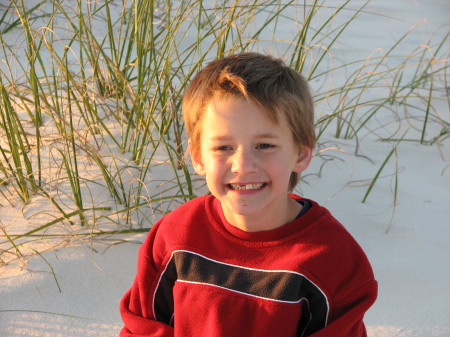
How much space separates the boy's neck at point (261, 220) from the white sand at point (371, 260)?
2.27 feet

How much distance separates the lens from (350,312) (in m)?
1.69

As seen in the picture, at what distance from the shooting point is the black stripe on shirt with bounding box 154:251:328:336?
5.64 ft

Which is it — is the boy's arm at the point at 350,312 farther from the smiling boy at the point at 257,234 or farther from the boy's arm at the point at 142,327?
the boy's arm at the point at 142,327

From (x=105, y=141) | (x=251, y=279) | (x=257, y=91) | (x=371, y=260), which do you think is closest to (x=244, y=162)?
(x=257, y=91)

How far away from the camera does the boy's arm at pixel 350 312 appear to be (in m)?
1.69

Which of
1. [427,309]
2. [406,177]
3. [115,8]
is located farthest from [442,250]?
[115,8]

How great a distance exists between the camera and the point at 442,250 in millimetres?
2617

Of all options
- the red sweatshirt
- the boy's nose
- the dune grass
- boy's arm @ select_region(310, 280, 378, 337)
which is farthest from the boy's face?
the dune grass

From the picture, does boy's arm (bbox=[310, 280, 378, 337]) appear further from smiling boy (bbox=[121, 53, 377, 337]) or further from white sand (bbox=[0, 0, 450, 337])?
white sand (bbox=[0, 0, 450, 337])

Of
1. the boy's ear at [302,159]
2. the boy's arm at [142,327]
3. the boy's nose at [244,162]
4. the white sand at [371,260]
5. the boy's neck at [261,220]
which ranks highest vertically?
the boy's nose at [244,162]

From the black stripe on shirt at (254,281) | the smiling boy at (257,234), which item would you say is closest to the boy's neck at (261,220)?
the smiling boy at (257,234)

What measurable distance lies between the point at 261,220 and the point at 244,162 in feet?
0.65

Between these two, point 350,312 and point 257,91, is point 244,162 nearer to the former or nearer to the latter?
point 257,91

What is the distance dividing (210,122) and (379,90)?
235cm
